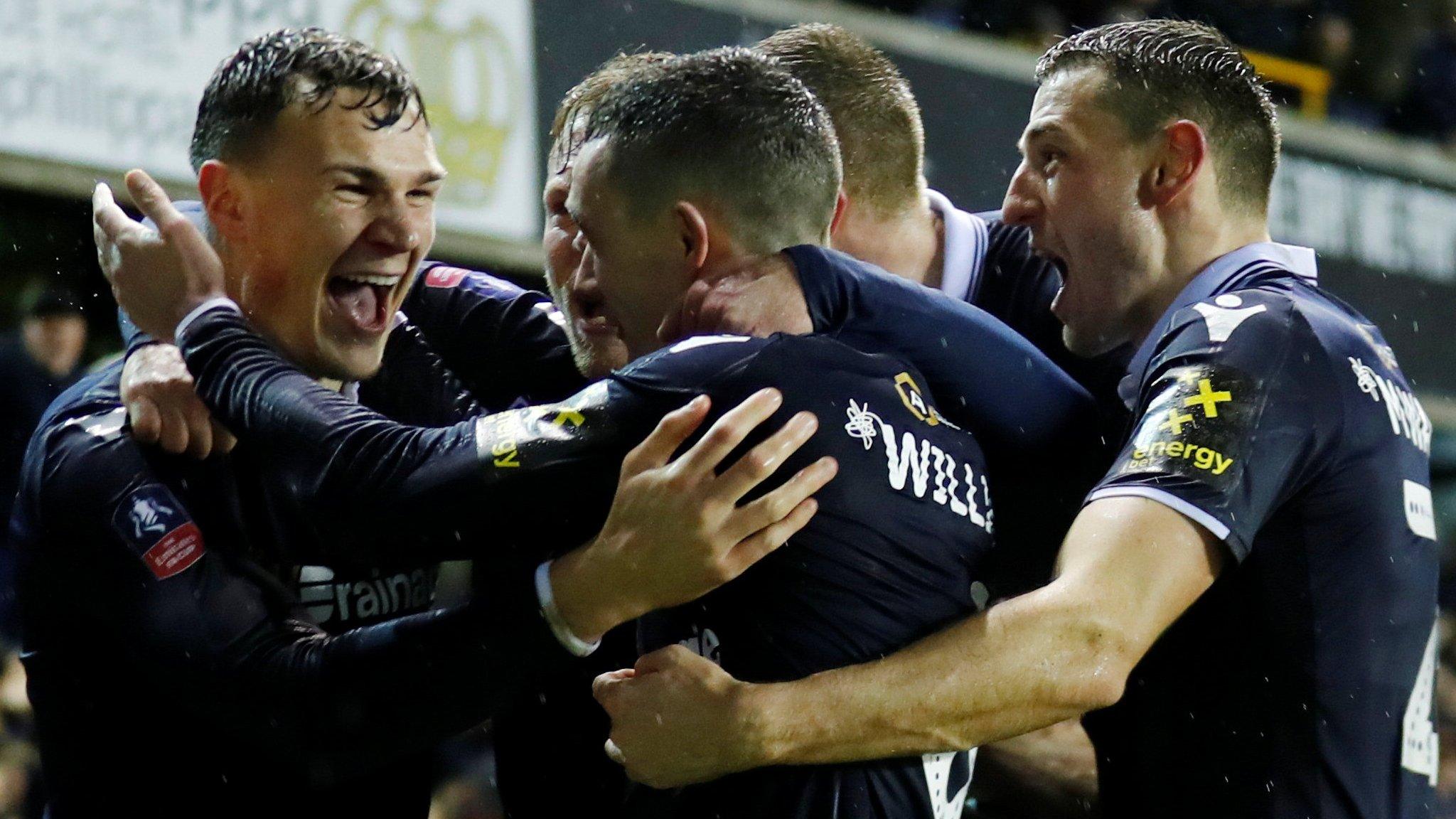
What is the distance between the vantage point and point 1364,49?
1209 cm

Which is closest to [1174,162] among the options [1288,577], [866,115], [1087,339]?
[1087,339]

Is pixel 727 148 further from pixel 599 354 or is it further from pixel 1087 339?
pixel 1087 339

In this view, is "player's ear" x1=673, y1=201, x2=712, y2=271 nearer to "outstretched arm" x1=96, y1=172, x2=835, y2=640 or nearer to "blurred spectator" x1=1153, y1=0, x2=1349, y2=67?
"outstretched arm" x1=96, y1=172, x2=835, y2=640

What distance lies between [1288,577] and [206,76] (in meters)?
5.34

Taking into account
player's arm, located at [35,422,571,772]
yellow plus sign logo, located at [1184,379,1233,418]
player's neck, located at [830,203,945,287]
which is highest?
yellow plus sign logo, located at [1184,379,1233,418]

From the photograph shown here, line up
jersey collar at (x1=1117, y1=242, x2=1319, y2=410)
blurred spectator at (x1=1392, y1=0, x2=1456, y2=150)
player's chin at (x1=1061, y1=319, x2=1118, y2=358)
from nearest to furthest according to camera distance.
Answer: jersey collar at (x1=1117, y1=242, x2=1319, y2=410) → player's chin at (x1=1061, y1=319, x2=1118, y2=358) → blurred spectator at (x1=1392, y1=0, x2=1456, y2=150)

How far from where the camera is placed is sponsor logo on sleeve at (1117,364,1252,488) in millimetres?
2672

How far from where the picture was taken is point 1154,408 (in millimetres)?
2770

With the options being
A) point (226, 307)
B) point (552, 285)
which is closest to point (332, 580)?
point (226, 307)

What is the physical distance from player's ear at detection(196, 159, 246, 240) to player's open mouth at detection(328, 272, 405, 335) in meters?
0.20

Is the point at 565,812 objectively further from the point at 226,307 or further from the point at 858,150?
the point at 858,150

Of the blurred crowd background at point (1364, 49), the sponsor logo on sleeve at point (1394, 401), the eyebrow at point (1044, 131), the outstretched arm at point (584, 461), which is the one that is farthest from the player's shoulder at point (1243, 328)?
the blurred crowd background at point (1364, 49)

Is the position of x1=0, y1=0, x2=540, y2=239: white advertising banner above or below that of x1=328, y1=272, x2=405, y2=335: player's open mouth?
below

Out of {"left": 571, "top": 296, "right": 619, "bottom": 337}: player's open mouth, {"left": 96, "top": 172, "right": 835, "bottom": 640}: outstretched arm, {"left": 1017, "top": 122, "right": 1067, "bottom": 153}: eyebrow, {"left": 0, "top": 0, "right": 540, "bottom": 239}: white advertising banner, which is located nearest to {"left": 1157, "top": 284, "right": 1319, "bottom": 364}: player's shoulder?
{"left": 1017, "top": 122, "right": 1067, "bottom": 153}: eyebrow
